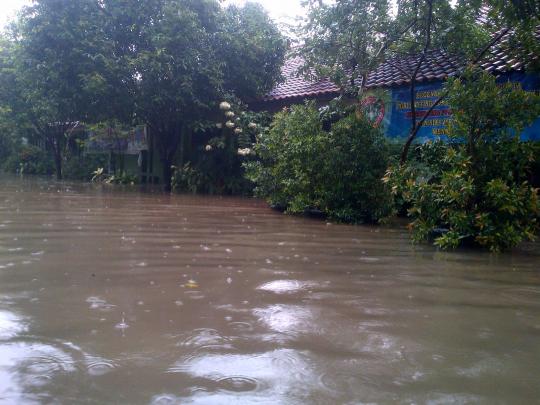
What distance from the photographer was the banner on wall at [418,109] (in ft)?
34.0

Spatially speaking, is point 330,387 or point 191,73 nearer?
point 330,387

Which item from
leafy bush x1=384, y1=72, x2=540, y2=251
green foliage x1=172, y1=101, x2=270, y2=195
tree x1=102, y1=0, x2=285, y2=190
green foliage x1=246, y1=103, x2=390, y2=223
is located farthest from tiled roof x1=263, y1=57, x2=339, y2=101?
leafy bush x1=384, y1=72, x2=540, y2=251

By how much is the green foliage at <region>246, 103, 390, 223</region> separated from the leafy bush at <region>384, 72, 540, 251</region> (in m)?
1.96

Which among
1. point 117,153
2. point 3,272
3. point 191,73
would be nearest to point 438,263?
point 3,272

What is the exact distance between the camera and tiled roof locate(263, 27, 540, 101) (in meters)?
10.2

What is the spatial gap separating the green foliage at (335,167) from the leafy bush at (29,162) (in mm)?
24094

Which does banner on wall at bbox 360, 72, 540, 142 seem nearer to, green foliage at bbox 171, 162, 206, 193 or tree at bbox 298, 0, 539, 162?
tree at bbox 298, 0, 539, 162

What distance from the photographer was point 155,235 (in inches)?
279

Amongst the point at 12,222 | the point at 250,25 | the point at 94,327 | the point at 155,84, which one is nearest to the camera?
the point at 94,327

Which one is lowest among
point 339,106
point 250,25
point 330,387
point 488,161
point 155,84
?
point 330,387

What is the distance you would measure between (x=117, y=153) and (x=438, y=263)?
70.0 ft

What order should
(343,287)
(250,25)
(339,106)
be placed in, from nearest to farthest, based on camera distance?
(343,287) < (339,106) < (250,25)

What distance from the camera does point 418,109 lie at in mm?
12234

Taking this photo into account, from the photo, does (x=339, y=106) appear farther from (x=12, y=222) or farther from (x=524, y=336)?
(x=524, y=336)
